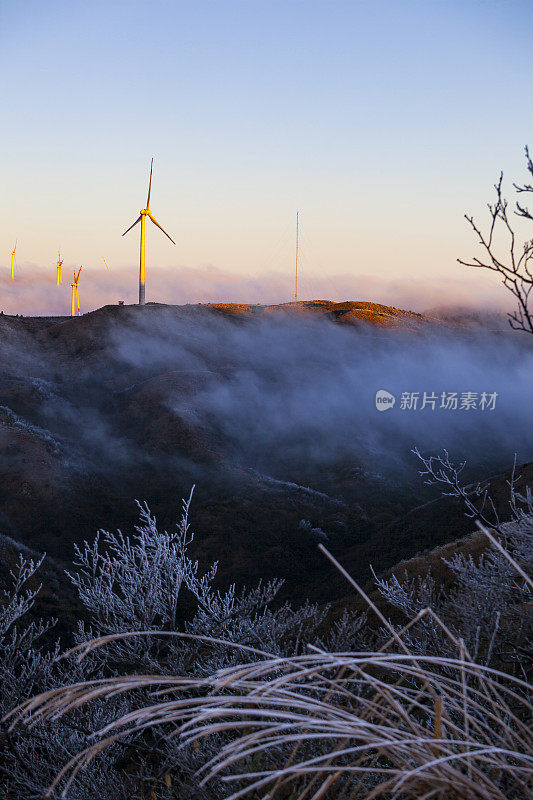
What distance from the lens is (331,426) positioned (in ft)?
212

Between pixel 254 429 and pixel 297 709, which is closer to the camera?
pixel 297 709

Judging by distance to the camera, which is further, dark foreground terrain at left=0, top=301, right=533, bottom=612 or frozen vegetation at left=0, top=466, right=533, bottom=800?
dark foreground terrain at left=0, top=301, right=533, bottom=612

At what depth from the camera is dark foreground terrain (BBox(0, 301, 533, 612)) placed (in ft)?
136

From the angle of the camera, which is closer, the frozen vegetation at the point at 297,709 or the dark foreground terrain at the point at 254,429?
the frozen vegetation at the point at 297,709

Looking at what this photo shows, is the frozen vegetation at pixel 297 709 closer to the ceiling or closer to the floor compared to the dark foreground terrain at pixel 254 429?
closer to the ceiling

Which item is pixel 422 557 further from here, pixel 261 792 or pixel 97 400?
pixel 97 400

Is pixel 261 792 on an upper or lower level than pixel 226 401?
upper

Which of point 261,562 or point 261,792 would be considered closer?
point 261,792

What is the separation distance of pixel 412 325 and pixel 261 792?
96.3m

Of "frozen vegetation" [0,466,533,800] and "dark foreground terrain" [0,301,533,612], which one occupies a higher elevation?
"frozen vegetation" [0,466,533,800]

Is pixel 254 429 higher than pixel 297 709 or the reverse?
the reverse

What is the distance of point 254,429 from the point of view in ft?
207

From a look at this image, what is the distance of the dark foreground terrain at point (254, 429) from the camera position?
4134cm

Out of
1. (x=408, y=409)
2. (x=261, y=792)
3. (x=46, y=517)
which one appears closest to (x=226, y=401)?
(x=408, y=409)
